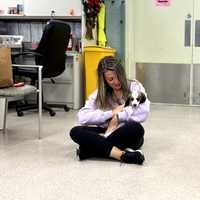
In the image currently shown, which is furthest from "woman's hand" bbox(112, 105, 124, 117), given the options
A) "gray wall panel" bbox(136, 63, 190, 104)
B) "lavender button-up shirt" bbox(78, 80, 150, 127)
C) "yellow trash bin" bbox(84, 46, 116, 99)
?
"gray wall panel" bbox(136, 63, 190, 104)

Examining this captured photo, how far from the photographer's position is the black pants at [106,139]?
2.84 m

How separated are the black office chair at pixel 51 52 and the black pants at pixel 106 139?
189 cm

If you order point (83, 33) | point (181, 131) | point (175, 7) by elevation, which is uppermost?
point (175, 7)

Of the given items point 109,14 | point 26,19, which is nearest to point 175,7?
point 109,14

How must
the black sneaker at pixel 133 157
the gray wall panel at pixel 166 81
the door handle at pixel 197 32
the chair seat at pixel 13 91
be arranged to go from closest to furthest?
1. the black sneaker at pixel 133 157
2. the chair seat at pixel 13 91
3. the door handle at pixel 197 32
4. the gray wall panel at pixel 166 81

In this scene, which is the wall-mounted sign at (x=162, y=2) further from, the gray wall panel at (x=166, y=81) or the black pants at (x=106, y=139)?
the black pants at (x=106, y=139)

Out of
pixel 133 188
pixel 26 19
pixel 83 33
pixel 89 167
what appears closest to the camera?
pixel 133 188

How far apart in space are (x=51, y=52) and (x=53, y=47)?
0.20 ft

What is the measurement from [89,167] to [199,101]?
3.19 m

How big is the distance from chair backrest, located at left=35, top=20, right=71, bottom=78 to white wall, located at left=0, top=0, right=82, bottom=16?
642 mm

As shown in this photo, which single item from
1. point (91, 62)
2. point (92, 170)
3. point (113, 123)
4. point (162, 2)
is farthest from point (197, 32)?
point (92, 170)

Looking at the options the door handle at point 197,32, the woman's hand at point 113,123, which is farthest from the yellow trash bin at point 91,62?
the woman's hand at point 113,123

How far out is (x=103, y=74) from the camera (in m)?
2.95

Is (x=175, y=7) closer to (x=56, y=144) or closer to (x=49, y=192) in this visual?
(x=56, y=144)
